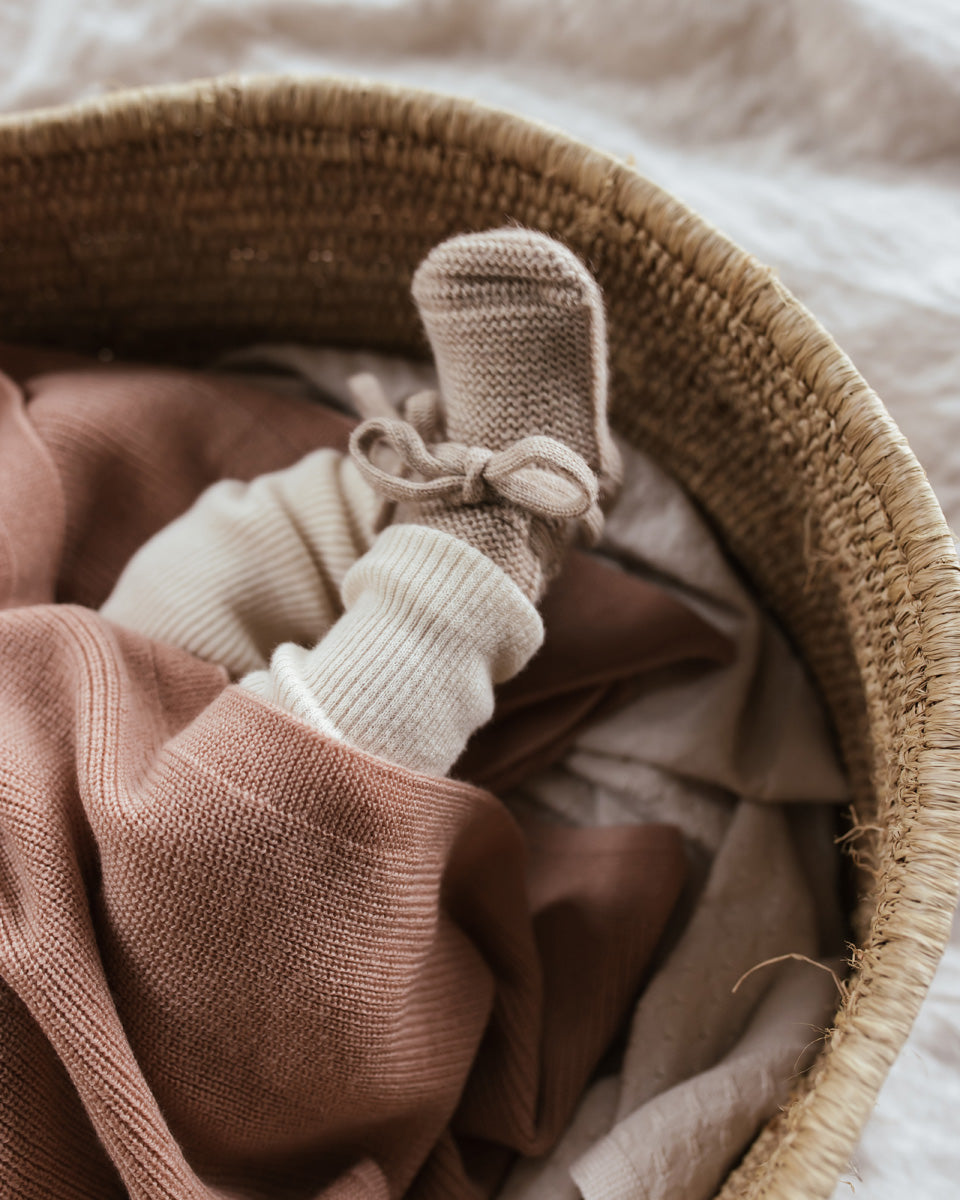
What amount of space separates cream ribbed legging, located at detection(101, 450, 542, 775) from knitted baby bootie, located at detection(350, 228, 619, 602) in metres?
0.03

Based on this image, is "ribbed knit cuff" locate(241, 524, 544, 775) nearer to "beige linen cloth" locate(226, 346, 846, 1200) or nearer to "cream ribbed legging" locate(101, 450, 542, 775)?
"cream ribbed legging" locate(101, 450, 542, 775)

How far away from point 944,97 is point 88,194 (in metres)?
0.69

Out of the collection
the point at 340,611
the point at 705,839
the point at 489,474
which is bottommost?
the point at 705,839

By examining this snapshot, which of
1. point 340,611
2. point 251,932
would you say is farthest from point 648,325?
point 251,932

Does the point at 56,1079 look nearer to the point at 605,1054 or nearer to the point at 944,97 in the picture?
the point at 605,1054

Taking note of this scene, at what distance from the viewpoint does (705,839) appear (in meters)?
0.80

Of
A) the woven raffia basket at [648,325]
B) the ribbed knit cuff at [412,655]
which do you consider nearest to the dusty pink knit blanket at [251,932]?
the ribbed knit cuff at [412,655]

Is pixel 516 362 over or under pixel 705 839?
over

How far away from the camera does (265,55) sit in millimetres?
970

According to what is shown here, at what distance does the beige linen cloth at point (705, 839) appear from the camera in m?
0.65

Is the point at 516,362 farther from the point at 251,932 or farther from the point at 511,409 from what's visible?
the point at 251,932

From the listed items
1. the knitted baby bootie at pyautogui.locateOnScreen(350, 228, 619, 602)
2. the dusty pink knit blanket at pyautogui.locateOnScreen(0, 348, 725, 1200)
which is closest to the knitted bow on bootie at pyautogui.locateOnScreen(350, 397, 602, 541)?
the knitted baby bootie at pyautogui.locateOnScreen(350, 228, 619, 602)

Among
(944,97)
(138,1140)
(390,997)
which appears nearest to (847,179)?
(944,97)

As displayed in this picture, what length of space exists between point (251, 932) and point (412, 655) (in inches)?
6.8
